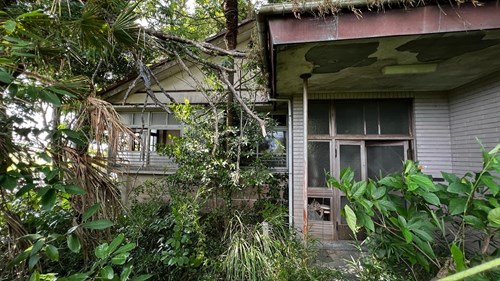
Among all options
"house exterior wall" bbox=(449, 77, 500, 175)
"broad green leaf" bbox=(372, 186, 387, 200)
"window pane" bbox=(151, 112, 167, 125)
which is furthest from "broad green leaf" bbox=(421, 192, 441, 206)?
"window pane" bbox=(151, 112, 167, 125)

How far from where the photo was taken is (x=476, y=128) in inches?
161

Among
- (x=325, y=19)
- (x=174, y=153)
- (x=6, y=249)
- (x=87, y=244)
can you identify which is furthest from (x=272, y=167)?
(x=6, y=249)

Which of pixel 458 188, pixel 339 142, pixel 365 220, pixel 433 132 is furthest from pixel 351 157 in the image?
pixel 365 220

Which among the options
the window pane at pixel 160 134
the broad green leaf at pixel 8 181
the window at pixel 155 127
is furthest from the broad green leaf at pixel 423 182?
the window pane at pixel 160 134

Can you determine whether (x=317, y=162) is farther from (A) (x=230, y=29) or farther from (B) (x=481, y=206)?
(A) (x=230, y=29)

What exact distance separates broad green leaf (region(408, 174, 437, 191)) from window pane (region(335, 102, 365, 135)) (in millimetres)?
3023

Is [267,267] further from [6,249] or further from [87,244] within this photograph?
[6,249]

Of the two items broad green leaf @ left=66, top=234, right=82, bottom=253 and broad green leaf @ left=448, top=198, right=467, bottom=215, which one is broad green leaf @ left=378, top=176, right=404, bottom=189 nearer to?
broad green leaf @ left=448, top=198, right=467, bottom=215

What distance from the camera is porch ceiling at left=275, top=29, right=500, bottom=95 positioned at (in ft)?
9.02

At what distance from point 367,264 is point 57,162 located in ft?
10.5

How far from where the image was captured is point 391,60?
3326mm

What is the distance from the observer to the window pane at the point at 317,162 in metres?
5.11

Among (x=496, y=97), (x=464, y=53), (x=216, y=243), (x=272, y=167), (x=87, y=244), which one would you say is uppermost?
(x=464, y=53)

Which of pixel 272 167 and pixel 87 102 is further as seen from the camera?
pixel 272 167
